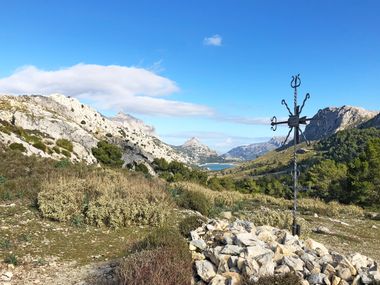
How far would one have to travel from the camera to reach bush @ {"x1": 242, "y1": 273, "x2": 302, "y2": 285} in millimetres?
6732

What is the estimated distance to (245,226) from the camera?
10977 millimetres

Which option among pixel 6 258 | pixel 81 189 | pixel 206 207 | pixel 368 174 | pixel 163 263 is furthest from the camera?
pixel 368 174

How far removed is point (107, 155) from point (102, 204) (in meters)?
49.5

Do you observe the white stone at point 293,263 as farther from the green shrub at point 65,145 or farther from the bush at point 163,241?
the green shrub at point 65,145

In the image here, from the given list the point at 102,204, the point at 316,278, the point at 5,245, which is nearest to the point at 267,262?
the point at 316,278

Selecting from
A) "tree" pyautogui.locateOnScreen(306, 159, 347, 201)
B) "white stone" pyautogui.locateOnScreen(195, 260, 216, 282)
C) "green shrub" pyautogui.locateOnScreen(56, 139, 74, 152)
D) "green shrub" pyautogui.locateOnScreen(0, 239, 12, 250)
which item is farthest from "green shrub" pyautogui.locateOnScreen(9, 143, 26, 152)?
"tree" pyautogui.locateOnScreen(306, 159, 347, 201)

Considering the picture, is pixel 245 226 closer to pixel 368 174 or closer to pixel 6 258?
pixel 6 258

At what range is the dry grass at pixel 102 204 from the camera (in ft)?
45.5

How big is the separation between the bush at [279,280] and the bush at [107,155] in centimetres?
5512

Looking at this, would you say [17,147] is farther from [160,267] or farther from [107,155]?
[160,267]

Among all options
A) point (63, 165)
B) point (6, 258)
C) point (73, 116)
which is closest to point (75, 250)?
point (6, 258)

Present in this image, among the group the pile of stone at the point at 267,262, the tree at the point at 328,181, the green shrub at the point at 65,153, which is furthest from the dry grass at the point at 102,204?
the tree at the point at 328,181

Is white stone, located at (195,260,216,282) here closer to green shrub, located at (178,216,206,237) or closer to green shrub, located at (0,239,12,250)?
green shrub, located at (178,216,206,237)

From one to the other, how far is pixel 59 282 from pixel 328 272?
629 cm
